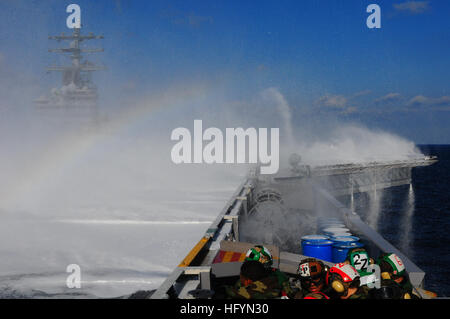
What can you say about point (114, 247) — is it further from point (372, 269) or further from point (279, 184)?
point (372, 269)

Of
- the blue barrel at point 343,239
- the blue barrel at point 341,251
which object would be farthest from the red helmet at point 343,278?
the blue barrel at point 343,239

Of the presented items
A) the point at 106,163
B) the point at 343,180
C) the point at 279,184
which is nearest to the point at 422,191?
the point at 343,180

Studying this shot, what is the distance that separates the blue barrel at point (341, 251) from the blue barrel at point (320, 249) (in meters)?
0.09

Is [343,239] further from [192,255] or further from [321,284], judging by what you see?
[321,284]

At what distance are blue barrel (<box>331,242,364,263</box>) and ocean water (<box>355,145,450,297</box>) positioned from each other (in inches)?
932

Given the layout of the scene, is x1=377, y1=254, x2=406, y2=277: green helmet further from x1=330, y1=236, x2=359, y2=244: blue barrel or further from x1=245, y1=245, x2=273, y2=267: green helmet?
x1=330, y1=236, x2=359, y2=244: blue barrel

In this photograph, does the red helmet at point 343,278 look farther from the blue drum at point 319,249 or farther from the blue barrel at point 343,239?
the blue barrel at point 343,239

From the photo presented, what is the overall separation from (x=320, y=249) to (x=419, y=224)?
170 feet

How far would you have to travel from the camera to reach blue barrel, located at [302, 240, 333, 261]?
9.46 meters

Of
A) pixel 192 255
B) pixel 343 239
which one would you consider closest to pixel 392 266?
pixel 192 255

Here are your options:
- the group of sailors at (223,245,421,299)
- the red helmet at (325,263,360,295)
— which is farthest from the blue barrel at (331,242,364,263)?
the red helmet at (325,263,360,295)

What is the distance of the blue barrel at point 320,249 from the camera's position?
9461 millimetres

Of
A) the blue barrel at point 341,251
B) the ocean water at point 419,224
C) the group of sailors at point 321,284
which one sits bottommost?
the ocean water at point 419,224

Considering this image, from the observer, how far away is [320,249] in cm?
947
